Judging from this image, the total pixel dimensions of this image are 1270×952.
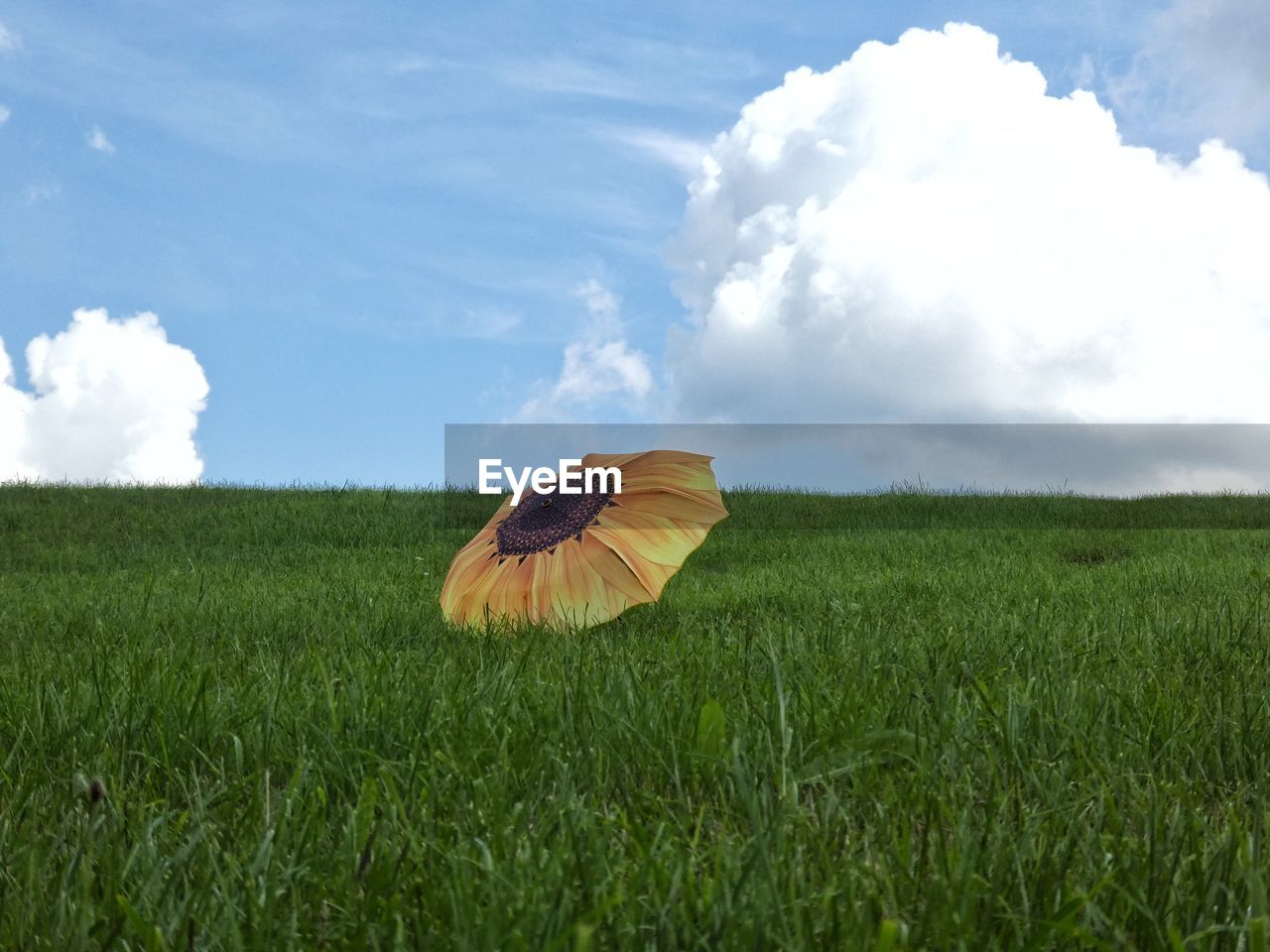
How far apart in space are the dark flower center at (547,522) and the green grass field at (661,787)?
554 mm

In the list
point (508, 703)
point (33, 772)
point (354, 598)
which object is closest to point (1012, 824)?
point (508, 703)

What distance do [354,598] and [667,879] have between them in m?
4.59

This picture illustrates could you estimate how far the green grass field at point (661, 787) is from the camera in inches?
54.9

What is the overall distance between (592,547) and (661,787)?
205 cm

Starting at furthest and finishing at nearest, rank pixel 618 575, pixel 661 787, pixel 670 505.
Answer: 1. pixel 670 505
2. pixel 618 575
3. pixel 661 787

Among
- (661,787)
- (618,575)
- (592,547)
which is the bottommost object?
(661,787)

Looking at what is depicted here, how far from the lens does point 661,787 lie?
204cm

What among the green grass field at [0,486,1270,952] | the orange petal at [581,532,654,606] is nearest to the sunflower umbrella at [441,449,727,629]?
the orange petal at [581,532,654,606]

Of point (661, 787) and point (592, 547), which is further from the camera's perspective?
point (592, 547)

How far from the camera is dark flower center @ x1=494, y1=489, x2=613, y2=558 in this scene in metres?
4.20

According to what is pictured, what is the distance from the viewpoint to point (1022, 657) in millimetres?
3240

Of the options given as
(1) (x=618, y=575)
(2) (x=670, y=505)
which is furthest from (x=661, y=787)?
(2) (x=670, y=505)

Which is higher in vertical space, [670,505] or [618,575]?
[670,505]

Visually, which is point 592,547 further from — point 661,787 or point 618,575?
point 661,787
